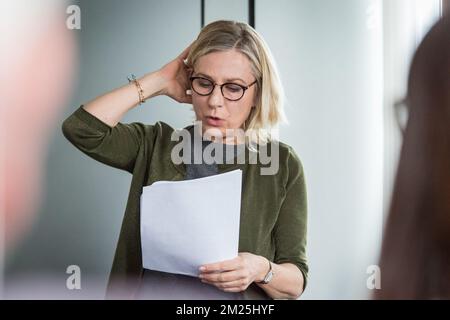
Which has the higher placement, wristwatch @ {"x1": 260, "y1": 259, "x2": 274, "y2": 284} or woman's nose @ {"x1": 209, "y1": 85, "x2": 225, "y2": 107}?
woman's nose @ {"x1": 209, "y1": 85, "x2": 225, "y2": 107}

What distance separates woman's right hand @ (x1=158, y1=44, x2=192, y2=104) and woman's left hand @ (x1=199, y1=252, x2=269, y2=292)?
0.35m

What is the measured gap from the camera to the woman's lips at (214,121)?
1.23 meters

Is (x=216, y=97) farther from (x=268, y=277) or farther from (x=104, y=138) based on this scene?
(x=268, y=277)

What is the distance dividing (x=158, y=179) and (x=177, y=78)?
228mm

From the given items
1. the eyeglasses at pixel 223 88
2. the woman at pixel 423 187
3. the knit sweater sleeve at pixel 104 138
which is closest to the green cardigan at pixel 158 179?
the knit sweater sleeve at pixel 104 138

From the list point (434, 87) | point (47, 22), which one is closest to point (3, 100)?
point (47, 22)

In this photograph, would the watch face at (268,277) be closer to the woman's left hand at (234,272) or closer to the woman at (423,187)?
the woman's left hand at (234,272)

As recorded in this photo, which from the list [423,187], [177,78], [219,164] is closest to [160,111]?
[177,78]

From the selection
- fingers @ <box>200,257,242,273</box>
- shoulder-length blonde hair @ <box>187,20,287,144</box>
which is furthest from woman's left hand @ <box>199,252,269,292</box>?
shoulder-length blonde hair @ <box>187,20,287,144</box>

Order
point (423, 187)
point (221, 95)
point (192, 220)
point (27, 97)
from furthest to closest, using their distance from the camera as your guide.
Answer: point (27, 97)
point (221, 95)
point (192, 220)
point (423, 187)

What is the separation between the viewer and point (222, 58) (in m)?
1.21

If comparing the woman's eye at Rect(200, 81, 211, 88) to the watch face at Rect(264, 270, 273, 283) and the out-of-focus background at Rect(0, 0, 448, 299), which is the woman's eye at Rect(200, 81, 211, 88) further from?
the watch face at Rect(264, 270, 273, 283)

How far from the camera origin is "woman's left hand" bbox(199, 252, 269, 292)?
1126 millimetres

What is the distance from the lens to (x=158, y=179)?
1.18 m
